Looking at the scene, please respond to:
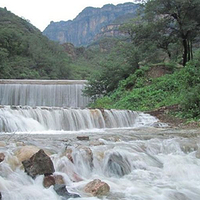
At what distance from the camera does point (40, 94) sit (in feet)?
72.4

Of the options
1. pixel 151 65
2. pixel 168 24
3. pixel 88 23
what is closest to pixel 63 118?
pixel 151 65

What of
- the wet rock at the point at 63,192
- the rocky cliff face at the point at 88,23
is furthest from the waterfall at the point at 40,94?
the rocky cliff face at the point at 88,23

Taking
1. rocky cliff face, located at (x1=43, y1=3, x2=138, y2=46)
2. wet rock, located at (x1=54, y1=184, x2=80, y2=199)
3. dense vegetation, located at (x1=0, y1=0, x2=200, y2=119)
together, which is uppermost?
rocky cliff face, located at (x1=43, y1=3, x2=138, y2=46)

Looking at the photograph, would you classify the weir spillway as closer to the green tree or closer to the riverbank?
the riverbank

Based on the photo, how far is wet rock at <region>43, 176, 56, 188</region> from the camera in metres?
4.11

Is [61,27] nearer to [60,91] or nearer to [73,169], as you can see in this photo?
Result: [60,91]

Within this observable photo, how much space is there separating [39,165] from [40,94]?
18.2 meters

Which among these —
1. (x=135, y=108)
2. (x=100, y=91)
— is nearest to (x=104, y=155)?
(x=135, y=108)

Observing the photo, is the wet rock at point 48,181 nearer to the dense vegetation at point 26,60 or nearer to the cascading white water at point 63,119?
the cascading white water at point 63,119

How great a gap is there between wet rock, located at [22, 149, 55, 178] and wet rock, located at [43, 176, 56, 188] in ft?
0.31

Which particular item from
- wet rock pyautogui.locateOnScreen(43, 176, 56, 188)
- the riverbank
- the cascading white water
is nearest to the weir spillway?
the cascading white water

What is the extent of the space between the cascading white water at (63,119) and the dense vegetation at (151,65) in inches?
71.2

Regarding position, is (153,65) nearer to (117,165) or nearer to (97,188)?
(117,165)

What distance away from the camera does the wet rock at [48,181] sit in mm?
4109
